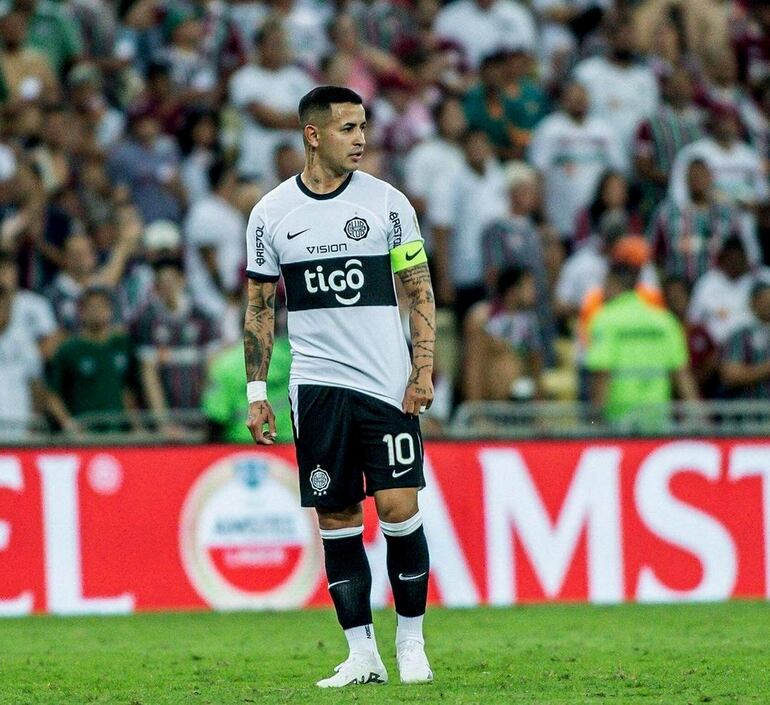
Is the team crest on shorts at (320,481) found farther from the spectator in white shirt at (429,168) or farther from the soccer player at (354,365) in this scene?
the spectator in white shirt at (429,168)

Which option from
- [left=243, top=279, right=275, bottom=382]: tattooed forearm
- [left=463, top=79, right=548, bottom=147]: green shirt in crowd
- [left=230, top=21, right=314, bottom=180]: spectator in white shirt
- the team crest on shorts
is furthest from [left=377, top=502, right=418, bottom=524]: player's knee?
[left=463, top=79, right=548, bottom=147]: green shirt in crowd

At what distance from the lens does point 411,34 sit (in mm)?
17000

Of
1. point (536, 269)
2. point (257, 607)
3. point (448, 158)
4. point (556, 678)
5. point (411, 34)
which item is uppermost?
point (411, 34)

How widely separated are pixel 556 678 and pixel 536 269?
746 cm

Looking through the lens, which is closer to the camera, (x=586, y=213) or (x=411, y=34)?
(x=586, y=213)

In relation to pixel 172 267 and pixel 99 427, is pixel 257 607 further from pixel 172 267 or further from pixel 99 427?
pixel 172 267

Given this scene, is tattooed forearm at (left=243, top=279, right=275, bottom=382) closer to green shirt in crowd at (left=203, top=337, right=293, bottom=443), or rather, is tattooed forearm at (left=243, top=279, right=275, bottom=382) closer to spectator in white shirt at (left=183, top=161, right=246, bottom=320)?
green shirt in crowd at (left=203, top=337, right=293, bottom=443)

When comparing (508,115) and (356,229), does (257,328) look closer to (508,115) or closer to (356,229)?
(356,229)

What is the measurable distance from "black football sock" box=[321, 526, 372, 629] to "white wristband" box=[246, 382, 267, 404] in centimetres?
64

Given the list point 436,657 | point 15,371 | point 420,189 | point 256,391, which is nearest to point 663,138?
point 420,189

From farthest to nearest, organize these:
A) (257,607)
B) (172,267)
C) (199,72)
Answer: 1. (199,72)
2. (172,267)
3. (257,607)

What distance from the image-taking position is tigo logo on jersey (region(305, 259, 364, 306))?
278 inches

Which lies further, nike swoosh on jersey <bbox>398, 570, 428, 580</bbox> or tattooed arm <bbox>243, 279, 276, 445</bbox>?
tattooed arm <bbox>243, 279, 276, 445</bbox>

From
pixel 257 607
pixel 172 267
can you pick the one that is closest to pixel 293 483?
pixel 257 607
